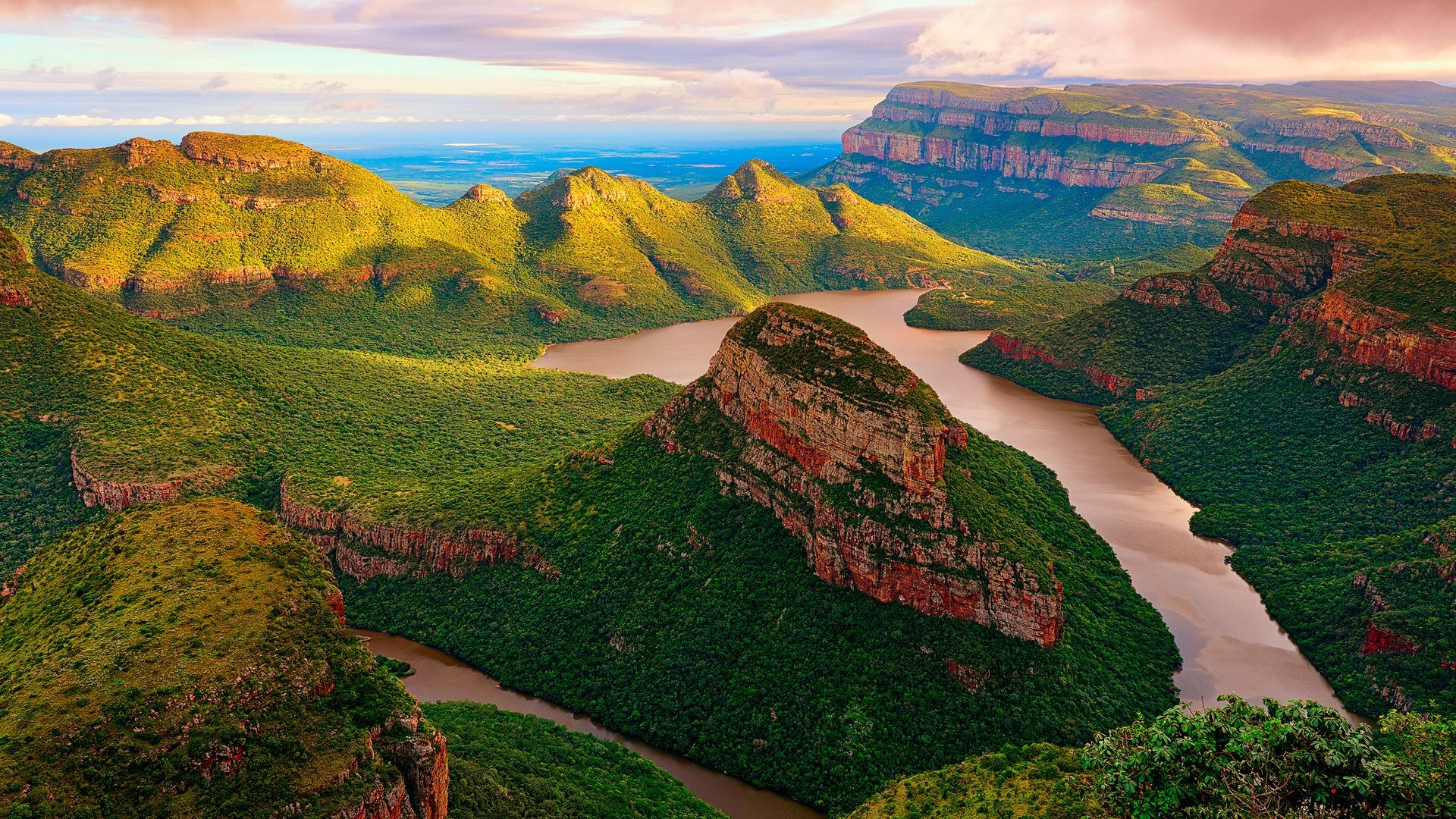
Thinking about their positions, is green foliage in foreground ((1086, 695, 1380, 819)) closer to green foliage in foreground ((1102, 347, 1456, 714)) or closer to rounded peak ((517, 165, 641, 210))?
green foliage in foreground ((1102, 347, 1456, 714))

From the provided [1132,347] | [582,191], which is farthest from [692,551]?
[582,191]

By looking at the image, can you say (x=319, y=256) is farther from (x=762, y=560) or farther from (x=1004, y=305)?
(x=1004, y=305)

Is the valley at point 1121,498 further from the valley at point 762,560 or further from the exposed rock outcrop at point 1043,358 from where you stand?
the exposed rock outcrop at point 1043,358

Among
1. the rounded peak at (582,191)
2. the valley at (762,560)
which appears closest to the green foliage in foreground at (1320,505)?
the valley at (762,560)

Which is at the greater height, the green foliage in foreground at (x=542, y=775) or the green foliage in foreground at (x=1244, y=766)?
the green foliage in foreground at (x=1244, y=766)

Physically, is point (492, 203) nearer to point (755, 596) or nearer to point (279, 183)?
point (279, 183)

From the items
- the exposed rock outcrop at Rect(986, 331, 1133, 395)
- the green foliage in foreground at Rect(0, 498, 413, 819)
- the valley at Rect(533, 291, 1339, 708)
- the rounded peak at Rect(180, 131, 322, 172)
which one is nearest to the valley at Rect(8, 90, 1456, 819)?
the green foliage in foreground at Rect(0, 498, 413, 819)
